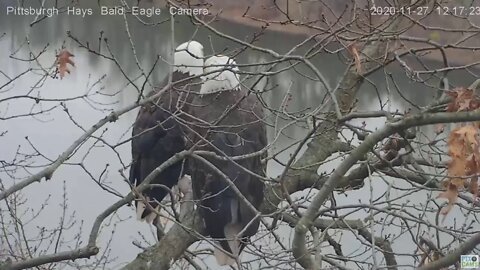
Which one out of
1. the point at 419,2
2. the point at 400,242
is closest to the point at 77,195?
the point at 400,242

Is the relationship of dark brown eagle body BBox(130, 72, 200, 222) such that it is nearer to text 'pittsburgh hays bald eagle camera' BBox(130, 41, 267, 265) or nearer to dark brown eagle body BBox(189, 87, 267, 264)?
text 'pittsburgh hays bald eagle camera' BBox(130, 41, 267, 265)

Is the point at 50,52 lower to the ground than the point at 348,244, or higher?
higher

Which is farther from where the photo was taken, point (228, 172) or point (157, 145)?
point (157, 145)

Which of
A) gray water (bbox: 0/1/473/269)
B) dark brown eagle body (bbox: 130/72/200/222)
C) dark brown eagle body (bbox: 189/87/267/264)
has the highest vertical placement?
gray water (bbox: 0/1/473/269)

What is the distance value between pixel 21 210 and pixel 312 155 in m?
2.86

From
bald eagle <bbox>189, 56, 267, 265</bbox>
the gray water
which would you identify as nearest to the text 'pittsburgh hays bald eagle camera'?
bald eagle <bbox>189, 56, 267, 265</bbox>

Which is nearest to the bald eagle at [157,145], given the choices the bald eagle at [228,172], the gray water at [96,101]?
the bald eagle at [228,172]

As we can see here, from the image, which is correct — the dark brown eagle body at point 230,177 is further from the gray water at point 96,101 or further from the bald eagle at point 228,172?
the gray water at point 96,101

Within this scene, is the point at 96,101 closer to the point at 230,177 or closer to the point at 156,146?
the point at 156,146

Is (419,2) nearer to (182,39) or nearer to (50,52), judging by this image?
(182,39)

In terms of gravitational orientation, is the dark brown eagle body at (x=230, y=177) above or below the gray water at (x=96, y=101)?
below

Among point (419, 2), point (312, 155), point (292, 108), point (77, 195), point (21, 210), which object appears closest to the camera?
point (419, 2)

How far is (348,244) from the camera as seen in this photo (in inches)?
170

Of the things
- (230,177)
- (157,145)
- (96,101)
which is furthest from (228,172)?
(96,101)
